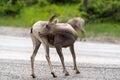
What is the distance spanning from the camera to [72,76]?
9547 mm

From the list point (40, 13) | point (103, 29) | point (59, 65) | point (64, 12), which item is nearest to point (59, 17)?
point (64, 12)

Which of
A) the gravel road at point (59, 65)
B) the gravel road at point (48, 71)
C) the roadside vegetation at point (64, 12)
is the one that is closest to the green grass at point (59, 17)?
the roadside vegetation at point (64, 12)

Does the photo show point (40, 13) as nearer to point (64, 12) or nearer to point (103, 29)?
point (64, 12)

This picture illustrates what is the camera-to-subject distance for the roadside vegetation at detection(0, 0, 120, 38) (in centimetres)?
2434

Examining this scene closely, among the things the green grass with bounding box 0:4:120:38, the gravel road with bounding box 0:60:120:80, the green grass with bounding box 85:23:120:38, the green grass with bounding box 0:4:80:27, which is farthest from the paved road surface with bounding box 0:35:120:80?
the green grass with bounding box 0:4:80:27

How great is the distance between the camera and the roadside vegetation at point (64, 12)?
24341 millimetres

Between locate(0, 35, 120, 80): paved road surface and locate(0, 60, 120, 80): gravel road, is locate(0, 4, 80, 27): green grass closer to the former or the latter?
locate(0, 35, 120, 80): paved road surface

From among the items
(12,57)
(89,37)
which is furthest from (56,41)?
(89,37)

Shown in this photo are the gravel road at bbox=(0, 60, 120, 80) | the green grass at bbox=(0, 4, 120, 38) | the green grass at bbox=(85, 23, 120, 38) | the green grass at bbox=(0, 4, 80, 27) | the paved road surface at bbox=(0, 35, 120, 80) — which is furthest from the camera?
the green grass at bbox=(0, 4, 80, 27)

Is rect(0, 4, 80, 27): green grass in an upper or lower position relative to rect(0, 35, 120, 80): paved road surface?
lower

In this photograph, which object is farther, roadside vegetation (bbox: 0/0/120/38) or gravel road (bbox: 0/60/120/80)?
roadside vegetation (bbox: 0/0/120/38)

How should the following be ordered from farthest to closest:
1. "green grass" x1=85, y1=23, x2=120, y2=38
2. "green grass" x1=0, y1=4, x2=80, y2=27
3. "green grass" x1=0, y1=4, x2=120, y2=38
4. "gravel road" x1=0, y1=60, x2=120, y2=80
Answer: "green grass" x1=0, y1=4, x2=80, y2=27 < "green grass" x1=0, y1=4, x2=120, y2=38 < "green grass" x1=85, y1=23, x2=120, y2=38 < "gravel road" x1=0, y1=60, x2=120, y2=80

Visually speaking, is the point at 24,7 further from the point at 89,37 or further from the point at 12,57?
the point at 12,57

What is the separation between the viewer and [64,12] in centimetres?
2648
